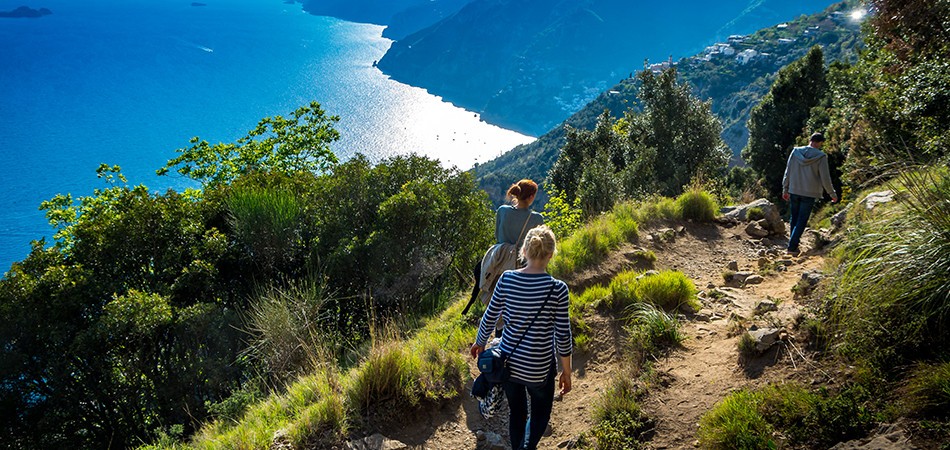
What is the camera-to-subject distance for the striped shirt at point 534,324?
3572mm

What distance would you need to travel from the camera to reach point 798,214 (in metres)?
8.01

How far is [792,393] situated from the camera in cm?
375

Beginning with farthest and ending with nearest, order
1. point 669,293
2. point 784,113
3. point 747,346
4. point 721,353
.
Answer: point 784,113
point 669,293
point 721,353
point 747,346

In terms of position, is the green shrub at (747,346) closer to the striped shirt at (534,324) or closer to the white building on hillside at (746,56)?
the striped shirt at (534,324)

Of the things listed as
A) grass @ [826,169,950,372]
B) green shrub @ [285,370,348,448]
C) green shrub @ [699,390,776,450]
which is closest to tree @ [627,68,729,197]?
grass @ [826,169,950,372]

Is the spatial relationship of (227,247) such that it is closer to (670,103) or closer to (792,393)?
(792,393)

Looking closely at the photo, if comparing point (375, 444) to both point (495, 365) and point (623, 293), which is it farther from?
point (623, 293)

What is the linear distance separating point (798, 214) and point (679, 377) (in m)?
4.68

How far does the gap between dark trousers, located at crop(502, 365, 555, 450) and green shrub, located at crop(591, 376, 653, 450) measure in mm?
606

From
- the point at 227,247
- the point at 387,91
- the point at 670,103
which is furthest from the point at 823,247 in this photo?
the point at 387,91

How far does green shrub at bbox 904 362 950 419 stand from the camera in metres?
3.12

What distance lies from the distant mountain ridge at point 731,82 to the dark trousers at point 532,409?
74987mm

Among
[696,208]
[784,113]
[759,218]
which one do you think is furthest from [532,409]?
[784,113]

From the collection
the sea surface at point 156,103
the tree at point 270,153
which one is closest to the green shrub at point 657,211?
the tree at point 270,153
